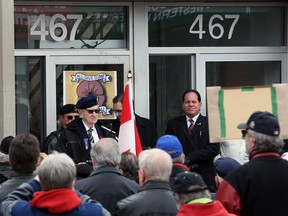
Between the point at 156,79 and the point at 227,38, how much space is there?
1229 millimetres

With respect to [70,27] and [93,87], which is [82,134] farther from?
[70,27]

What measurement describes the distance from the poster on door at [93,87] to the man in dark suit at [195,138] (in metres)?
1.01

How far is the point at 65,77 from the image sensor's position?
11531 millimetres

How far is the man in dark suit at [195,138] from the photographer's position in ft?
34.4

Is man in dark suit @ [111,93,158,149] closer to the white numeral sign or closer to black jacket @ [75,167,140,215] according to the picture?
the white numeral sign

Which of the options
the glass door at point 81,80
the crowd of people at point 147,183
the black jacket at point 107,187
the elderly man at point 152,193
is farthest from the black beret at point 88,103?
the elderly man at point 152,193

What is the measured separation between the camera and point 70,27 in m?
11.5

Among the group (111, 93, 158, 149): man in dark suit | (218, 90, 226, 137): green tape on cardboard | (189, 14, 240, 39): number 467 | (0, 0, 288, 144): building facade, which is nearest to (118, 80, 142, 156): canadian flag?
(111, 93, 158, 149): man in dark suit

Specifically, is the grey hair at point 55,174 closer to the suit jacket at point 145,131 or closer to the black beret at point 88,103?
the black beret at point 88,103

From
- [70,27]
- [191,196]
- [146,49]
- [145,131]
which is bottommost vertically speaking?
[191,196]

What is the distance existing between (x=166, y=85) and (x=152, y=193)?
→ 20.3 feet

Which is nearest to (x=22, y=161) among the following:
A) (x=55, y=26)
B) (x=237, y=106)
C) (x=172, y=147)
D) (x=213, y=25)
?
(x=172, y=147)

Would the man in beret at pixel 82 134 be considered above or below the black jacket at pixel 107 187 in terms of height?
above

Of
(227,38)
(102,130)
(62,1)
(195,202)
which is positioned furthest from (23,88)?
(195,202)
